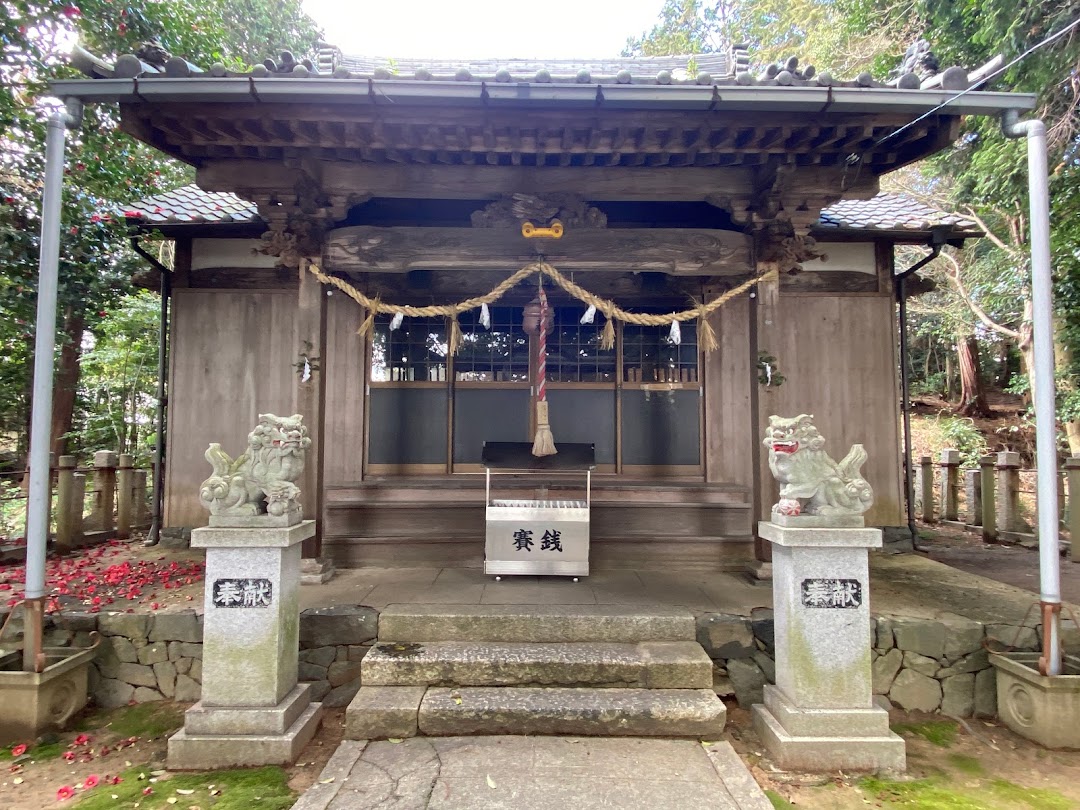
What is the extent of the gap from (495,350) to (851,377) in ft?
13.9

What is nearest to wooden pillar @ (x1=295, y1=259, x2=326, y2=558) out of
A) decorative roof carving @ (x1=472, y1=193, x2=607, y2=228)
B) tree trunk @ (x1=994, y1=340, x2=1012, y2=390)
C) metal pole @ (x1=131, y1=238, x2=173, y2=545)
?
decorative roof carving @ (x1=472, y1=193, x2=607, y2=228)

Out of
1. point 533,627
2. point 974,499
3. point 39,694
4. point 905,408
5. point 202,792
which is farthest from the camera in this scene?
point 974,499

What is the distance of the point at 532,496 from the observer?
20.0 ft

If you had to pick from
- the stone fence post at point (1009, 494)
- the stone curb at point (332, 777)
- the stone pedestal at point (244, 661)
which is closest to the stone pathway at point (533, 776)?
the stone curb at point (332, 777)

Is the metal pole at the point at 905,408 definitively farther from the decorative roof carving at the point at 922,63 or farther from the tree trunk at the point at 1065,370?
the tree trunk at the point at 1065,370

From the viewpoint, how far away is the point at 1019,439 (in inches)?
661

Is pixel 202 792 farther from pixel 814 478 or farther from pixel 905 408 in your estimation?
pixel 905 408

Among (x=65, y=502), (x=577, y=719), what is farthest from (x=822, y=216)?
(x=65, y=502)

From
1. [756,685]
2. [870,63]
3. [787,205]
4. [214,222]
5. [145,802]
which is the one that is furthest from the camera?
[870,63]

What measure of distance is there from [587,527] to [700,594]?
44.7 inches

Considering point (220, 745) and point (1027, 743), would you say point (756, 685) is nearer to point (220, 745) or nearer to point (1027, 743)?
point (1027, 743)

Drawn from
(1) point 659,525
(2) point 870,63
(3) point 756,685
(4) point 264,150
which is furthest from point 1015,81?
(4) point 264,150

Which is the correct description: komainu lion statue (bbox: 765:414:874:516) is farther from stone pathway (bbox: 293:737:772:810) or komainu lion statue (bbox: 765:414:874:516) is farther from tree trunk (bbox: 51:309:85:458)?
tree trunk (bbox: 51:309:85:458)

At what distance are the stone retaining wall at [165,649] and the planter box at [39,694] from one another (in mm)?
210
